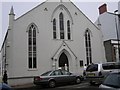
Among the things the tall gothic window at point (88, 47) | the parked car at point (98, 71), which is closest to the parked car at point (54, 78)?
the parked car at point (98, 71)

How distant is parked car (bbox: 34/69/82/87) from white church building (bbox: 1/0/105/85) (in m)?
3.84

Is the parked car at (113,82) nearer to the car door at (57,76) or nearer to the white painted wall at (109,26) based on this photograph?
the car door at (57,76)

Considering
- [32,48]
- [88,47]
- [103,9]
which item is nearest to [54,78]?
[32,48]

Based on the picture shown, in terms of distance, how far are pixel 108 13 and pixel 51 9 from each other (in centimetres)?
1148

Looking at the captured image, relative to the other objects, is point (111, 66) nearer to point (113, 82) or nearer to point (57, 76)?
point (57, 76)

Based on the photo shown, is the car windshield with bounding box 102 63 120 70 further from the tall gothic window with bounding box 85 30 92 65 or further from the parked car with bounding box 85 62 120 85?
the tall gothic window with bounding box 85 30 92 65

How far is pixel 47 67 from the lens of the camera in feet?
67.6

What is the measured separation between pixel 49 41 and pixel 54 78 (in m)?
5.96

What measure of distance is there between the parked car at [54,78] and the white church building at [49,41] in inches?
151

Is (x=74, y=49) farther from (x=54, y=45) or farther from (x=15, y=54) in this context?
(x=15, y=54)

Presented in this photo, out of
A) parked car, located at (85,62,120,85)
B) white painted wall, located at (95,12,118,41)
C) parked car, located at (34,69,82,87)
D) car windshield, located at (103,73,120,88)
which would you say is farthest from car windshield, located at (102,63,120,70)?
white painted wall, located at (95,12,118,41)

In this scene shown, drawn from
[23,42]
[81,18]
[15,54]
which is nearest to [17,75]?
[15,54]

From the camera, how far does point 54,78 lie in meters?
16.3

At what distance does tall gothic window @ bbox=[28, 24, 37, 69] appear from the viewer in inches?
Answer: 796
